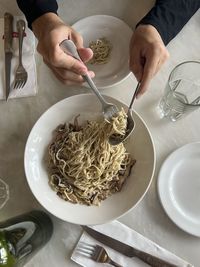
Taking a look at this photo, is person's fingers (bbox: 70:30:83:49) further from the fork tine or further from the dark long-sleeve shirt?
the fork tine

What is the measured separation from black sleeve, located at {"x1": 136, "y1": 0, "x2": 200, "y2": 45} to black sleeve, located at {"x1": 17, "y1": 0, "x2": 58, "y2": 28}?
0.66ft

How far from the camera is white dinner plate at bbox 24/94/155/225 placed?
0.83 m

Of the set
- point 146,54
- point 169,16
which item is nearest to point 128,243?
point 146,54

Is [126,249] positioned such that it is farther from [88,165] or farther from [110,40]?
[110,40]

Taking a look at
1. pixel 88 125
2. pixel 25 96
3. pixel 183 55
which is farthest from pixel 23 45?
pixel 183 55

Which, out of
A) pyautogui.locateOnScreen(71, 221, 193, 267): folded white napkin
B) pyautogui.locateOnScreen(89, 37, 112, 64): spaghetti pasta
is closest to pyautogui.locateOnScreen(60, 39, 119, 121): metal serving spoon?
pyautogui.locateOnScreen(89, 37, 112, 64): spaghetti pasta

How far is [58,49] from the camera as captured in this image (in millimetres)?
781

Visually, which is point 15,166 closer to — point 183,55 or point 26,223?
point 26,223

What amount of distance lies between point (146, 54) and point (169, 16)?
0.45 ft

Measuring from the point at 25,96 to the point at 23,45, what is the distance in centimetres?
12

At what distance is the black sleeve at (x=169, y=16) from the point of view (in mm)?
891

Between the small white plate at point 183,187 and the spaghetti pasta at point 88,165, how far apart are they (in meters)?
0.09

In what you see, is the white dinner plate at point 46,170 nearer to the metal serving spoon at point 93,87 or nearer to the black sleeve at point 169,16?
the metal serving spoon at point 93,87

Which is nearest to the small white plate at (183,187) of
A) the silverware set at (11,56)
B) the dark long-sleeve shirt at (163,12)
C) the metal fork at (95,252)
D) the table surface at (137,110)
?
the table surface at (137,110)
